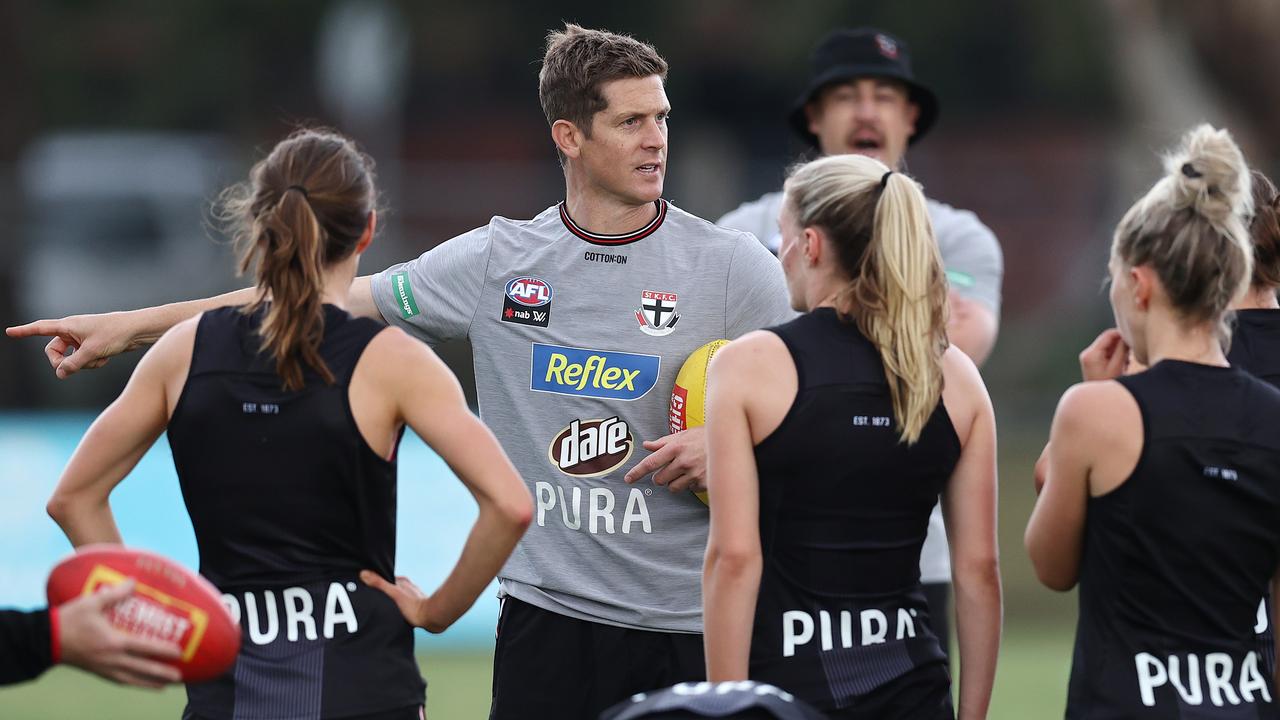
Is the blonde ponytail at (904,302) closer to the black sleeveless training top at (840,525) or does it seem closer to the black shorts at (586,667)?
the black sleeveless training top at (840,525)

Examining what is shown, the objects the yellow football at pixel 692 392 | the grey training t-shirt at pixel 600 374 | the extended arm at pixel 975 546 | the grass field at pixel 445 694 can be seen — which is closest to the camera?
the extended arm at pixel 975 546

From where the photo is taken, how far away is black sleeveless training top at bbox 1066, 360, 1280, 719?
338 cm

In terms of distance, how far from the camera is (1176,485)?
3.38 m

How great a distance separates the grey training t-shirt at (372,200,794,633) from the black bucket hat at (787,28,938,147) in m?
1.67

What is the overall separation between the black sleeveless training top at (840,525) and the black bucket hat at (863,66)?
256cm

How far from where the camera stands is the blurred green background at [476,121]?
1997 cm

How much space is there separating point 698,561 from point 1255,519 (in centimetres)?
158

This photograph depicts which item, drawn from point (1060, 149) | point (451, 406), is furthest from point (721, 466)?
point (1060, 149)

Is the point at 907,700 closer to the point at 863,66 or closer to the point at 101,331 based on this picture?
the point at 101,331

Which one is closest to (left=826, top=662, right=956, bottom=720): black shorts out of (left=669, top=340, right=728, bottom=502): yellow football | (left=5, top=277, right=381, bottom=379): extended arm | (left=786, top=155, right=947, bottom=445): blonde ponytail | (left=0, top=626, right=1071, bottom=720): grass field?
(left=786, top=155, right=947, bottom=445): blonde ponytail

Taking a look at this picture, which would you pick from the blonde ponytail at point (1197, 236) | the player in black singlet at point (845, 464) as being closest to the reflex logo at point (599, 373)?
the player in black singlet at point (845, 464)

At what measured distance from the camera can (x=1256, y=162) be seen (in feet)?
49.1

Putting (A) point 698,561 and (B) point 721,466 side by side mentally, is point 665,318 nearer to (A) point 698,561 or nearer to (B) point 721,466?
(A) point 698,561

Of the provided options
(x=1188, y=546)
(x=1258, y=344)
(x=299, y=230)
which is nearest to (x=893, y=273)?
(x=1188, y=546)
